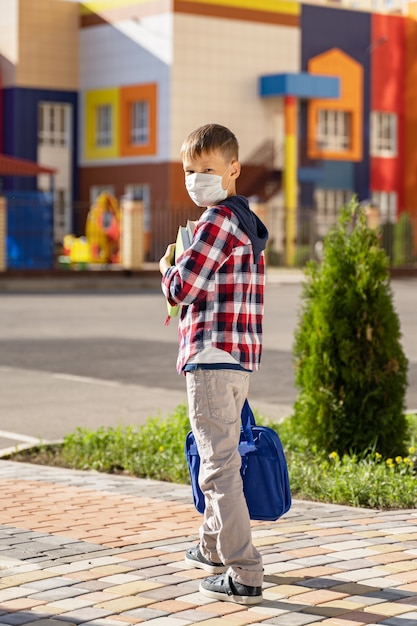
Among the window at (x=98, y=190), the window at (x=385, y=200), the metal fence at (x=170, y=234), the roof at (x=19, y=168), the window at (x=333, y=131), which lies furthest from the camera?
the window at (x=385, y=200)

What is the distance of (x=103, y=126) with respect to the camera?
51.5 metres

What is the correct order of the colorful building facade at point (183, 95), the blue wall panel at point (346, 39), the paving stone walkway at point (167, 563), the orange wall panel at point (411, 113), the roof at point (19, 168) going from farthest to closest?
the orange wall panel at point (411, 113) → the blue wall panel at point (346, 39) → the colorful building facade at point (183, 95) → the roof at point (19, 168) → the paving stone walkway at point (167, 563)

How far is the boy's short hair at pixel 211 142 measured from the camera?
15.6ft

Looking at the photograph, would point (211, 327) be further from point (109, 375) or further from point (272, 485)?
point (109, 375)

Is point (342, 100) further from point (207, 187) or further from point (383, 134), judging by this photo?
point (207, 187)

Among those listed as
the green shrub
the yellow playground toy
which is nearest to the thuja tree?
the green shrub

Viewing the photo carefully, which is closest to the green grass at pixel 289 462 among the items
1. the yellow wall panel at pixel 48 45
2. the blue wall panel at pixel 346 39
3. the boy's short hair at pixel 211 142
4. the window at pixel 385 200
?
the boy's short hair at pixel 211 142

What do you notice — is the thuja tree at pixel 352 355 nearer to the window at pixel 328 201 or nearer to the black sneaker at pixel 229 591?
the black sneaker at pixel 229 591

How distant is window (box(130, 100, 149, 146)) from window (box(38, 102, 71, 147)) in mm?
2931

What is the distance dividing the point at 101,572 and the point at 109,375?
8482mm

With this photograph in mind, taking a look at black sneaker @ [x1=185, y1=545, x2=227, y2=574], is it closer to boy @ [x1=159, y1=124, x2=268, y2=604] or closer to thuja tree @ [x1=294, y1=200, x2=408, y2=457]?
boy @ [x1=159, y1=124, x2=268, y2=604]

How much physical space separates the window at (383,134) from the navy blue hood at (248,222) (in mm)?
49989

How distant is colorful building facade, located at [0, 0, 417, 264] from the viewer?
48562 mm

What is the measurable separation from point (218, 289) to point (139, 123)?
46011mm
